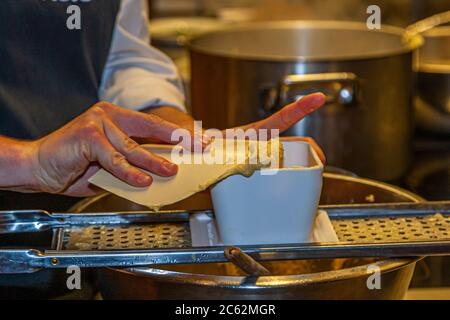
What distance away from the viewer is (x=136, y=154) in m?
0.77

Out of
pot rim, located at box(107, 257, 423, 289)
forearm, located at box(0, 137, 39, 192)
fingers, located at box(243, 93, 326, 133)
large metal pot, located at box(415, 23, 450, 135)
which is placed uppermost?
fingers, located at box(243, 93, 326, 133)

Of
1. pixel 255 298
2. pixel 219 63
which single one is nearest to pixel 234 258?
pixel 255 298

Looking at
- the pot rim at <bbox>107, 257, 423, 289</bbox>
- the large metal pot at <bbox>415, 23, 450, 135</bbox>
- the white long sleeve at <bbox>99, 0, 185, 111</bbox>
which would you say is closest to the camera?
the pot rim at <bbox>107, 257, 423, 289</bbox>

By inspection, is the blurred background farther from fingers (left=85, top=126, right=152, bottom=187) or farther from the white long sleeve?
fingers (left=85, top=126, right=152, bottom=187)

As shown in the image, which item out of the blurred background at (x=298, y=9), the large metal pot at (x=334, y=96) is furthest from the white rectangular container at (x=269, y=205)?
the blurred background at (x=298, y=9)

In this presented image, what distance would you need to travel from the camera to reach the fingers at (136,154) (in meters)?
0.76

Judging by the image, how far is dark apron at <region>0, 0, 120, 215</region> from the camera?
955 millimetres

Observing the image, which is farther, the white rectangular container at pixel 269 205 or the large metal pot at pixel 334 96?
the large metal pot at pixel 334 96

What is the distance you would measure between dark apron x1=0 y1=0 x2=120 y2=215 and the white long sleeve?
6 centimetres

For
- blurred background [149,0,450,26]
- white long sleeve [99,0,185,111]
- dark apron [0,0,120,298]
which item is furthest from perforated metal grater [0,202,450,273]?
blurred background [149,0,450,26]

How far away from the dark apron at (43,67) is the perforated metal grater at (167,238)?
12 cm

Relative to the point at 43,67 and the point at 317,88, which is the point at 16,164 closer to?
the point at 43,67

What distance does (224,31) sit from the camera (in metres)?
1.49

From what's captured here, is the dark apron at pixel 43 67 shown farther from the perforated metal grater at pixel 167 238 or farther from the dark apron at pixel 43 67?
the perforated metal grater at pixel 167 238
